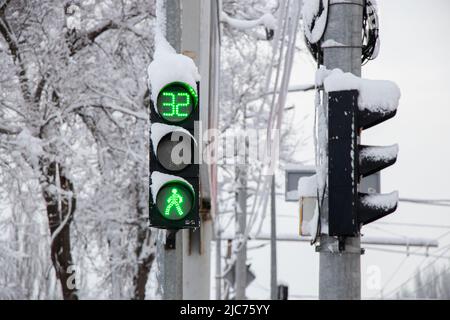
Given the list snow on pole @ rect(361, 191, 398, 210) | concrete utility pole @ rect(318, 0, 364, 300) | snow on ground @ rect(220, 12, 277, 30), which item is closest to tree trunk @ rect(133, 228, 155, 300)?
snow on ground @ rect(220, 12, 277, 30)

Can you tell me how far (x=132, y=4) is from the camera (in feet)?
52.9

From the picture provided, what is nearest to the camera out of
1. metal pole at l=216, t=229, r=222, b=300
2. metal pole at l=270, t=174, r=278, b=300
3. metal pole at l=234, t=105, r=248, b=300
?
metal pole at l=270, t=174, r=278, b=300

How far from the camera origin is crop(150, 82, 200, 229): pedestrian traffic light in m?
5.26

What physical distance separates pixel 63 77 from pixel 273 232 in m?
6.95

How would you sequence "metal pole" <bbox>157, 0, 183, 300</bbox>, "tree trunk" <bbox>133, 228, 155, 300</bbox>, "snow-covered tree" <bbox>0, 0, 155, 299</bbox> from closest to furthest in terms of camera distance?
"metal pole" <bbox>157, 0, 183, 300</bbox> → "snow-covered tree" <bbox>0, 0, 155, 299</bbox> → "tree trunk" <bbox>133, 228, 155, 300</bbox>

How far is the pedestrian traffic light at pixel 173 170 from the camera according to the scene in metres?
5.26

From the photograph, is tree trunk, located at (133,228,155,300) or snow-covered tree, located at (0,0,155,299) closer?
snow-covered tree, located at (0,0,155,299)

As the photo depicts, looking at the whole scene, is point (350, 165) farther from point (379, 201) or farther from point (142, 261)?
point (142, 261)

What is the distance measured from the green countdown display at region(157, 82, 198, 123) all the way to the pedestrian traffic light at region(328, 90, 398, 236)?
3.06 feet

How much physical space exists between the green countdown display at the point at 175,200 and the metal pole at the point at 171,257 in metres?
0.45

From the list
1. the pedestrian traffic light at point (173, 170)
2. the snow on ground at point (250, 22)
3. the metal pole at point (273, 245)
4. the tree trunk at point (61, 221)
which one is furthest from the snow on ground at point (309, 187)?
the metal pole at point (273, 245)

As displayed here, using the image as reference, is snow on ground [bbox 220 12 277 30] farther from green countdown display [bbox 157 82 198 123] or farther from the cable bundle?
green countdown display [bbox 157 82 198 123]

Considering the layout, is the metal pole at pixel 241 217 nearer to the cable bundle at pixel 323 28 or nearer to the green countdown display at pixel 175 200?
the cable bundle at pixel 323 28
